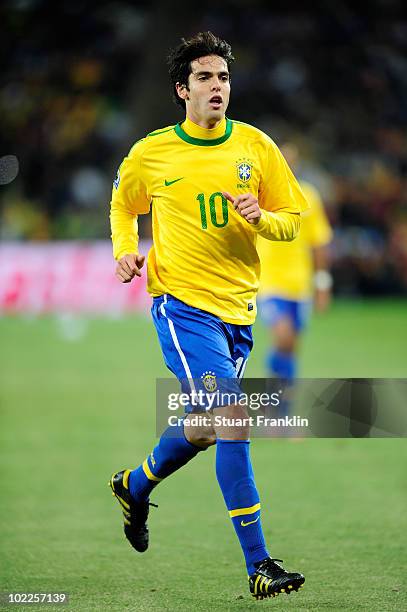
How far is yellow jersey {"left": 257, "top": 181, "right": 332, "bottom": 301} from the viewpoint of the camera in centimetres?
1071

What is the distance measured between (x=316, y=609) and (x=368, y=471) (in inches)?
144

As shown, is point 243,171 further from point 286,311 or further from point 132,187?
point 286,311

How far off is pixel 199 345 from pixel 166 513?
220 centimetres

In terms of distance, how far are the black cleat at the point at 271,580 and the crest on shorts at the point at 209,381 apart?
0.78m

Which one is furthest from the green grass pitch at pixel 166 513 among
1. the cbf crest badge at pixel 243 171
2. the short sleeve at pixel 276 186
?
the cbf crest badge at pixel 243 171

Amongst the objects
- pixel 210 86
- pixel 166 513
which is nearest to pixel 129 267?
pixel 210 86

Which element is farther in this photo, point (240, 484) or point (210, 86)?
point (210, 86)

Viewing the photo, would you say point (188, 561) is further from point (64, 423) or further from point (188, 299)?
point (64, 423)

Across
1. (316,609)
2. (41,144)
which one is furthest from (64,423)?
(41,144)

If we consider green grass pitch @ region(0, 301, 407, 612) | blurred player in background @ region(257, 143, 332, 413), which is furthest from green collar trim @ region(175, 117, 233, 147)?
blurred player in background @ region(257, 143, 332, 413)

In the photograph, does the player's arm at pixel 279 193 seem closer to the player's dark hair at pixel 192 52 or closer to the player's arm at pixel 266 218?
the player's arm at pixel 266 218

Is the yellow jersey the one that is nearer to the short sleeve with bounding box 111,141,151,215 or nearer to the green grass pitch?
the green grass pitch

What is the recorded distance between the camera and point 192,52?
5.68 meters

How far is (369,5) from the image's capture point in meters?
24.7
